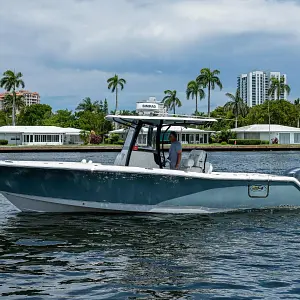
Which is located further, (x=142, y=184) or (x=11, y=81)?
(x=11, y=81)

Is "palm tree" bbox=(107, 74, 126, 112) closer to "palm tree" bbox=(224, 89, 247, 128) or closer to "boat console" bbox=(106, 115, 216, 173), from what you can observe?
"palm tree" bbox=(224, 89, 247, 128)

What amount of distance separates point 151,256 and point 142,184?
143 inches

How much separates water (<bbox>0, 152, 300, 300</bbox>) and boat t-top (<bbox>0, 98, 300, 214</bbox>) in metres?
0.31

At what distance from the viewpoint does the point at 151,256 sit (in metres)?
11.0

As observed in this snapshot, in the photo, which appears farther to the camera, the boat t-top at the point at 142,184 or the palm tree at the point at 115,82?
the palm tree at the point at 115,82

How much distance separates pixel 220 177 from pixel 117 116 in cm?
301

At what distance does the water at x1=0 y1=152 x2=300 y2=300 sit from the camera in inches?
355

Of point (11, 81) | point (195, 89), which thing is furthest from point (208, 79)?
point (11, 81)

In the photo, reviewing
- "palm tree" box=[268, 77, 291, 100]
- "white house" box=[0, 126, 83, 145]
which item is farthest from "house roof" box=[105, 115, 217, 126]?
"palm tree" box=[268, 77, 291, 100]

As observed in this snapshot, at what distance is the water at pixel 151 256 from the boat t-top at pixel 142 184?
0.31m

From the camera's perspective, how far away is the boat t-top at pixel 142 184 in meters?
14.3

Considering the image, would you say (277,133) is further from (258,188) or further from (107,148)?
(258,188)

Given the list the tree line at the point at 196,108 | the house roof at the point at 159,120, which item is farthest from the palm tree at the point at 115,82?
the house roof at the point at 159,120

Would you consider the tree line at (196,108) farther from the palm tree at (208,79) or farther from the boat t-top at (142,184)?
the boat t-top at (142,184)
